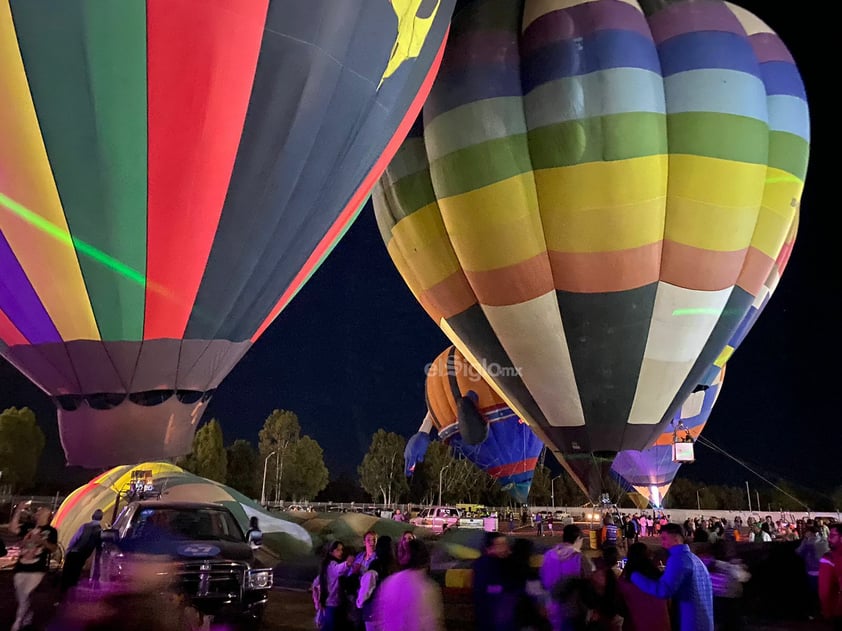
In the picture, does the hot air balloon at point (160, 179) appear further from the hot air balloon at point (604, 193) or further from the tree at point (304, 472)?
the tree at point (304, 472)

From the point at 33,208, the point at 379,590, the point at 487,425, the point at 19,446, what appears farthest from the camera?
the point at 19,446

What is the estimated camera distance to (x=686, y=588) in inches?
125

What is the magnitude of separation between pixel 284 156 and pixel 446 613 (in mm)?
4309

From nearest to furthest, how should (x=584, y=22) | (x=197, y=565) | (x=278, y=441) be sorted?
(x=197, y=565) → (x=584, y=22) → (x=278, y=441)

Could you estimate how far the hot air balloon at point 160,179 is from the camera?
12.7ft

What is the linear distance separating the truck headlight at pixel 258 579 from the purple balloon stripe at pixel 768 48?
832cm

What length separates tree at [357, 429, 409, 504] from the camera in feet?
158

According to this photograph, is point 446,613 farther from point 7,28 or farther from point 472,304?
point 7,28

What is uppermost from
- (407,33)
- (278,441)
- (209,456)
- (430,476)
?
(278,441)

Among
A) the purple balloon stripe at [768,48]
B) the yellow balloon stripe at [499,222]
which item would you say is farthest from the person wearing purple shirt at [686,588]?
the purple balloon stripe at [768,48]

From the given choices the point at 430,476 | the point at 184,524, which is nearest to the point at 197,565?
the point at 184,524

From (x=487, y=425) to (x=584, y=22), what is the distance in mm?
11128

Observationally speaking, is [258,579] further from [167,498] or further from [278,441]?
[278,441]

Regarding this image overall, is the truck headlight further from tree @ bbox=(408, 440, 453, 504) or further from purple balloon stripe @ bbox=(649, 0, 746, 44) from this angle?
tree @ bbox=(408, 440, 453, 504)
